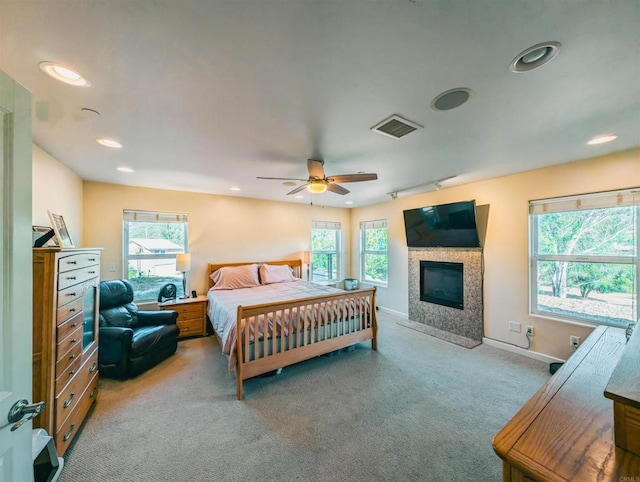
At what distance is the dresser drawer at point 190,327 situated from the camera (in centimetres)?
382

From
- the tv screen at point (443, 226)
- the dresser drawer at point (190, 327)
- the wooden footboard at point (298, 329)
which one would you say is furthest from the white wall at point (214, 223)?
the wooden footboard at point (298, 329)

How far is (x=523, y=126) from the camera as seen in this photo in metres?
2.04

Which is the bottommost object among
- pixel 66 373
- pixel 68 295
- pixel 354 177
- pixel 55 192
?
pixel 66 373

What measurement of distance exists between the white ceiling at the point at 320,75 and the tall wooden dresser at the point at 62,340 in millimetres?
1149

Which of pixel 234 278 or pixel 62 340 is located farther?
pixel 234 278

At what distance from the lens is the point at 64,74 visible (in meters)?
1.41

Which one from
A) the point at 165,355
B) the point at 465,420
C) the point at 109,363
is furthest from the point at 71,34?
the point at 465,420

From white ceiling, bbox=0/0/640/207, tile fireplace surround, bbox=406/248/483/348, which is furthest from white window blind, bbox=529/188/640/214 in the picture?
tile fireplace surround, bbox=406/248/483/348

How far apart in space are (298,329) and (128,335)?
1859mm

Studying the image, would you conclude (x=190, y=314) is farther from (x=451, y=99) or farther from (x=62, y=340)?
(x=451, y=99)

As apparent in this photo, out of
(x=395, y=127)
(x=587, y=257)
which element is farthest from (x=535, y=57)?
(x=587, y=257)

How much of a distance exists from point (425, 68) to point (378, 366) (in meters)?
2.98

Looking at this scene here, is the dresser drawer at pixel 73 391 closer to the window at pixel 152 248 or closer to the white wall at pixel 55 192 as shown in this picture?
the white wall at pixel 55 192

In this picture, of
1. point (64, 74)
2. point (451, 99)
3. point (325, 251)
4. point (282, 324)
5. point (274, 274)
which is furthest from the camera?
point (325, 251)
